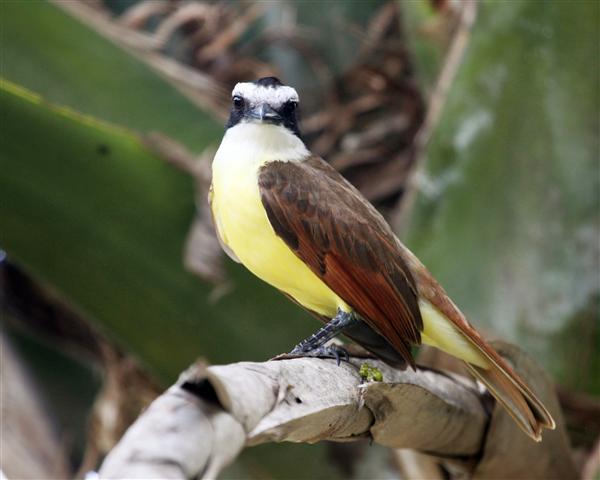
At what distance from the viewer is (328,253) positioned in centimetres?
198

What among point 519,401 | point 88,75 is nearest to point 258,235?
point 519,401

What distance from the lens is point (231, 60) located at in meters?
3.50

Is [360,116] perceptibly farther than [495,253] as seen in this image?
Yes

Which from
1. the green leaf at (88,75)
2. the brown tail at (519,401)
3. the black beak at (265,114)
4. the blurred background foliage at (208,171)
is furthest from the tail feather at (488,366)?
the green leaf at (88,75)

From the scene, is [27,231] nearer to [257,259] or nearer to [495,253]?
[257,259]

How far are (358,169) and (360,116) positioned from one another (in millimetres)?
208

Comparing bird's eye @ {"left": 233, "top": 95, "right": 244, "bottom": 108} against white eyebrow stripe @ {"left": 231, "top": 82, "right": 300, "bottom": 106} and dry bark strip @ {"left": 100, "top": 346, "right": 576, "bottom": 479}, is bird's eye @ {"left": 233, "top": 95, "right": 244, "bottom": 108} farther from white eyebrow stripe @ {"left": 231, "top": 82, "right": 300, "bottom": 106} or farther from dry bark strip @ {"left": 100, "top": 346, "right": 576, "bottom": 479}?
dry bark strip @ {"left": 100, "top": 346, "right": 576, "bottom": 479}

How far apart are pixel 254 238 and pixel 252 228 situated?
0.02 metres

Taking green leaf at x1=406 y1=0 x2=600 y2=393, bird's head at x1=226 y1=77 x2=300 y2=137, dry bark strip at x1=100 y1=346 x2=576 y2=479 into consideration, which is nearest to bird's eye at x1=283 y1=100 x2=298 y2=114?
bird's head at x1=226 y1=77 x2=300 y2=137

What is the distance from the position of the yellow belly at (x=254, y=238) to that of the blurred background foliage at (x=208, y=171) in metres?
0.21

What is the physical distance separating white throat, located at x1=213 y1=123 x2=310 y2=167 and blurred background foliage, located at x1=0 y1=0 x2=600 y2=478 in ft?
0.57

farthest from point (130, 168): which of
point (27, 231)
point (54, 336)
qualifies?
point (54, 336)

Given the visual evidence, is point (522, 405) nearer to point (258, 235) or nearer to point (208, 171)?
point (258, 235)

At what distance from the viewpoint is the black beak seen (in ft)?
6.76
